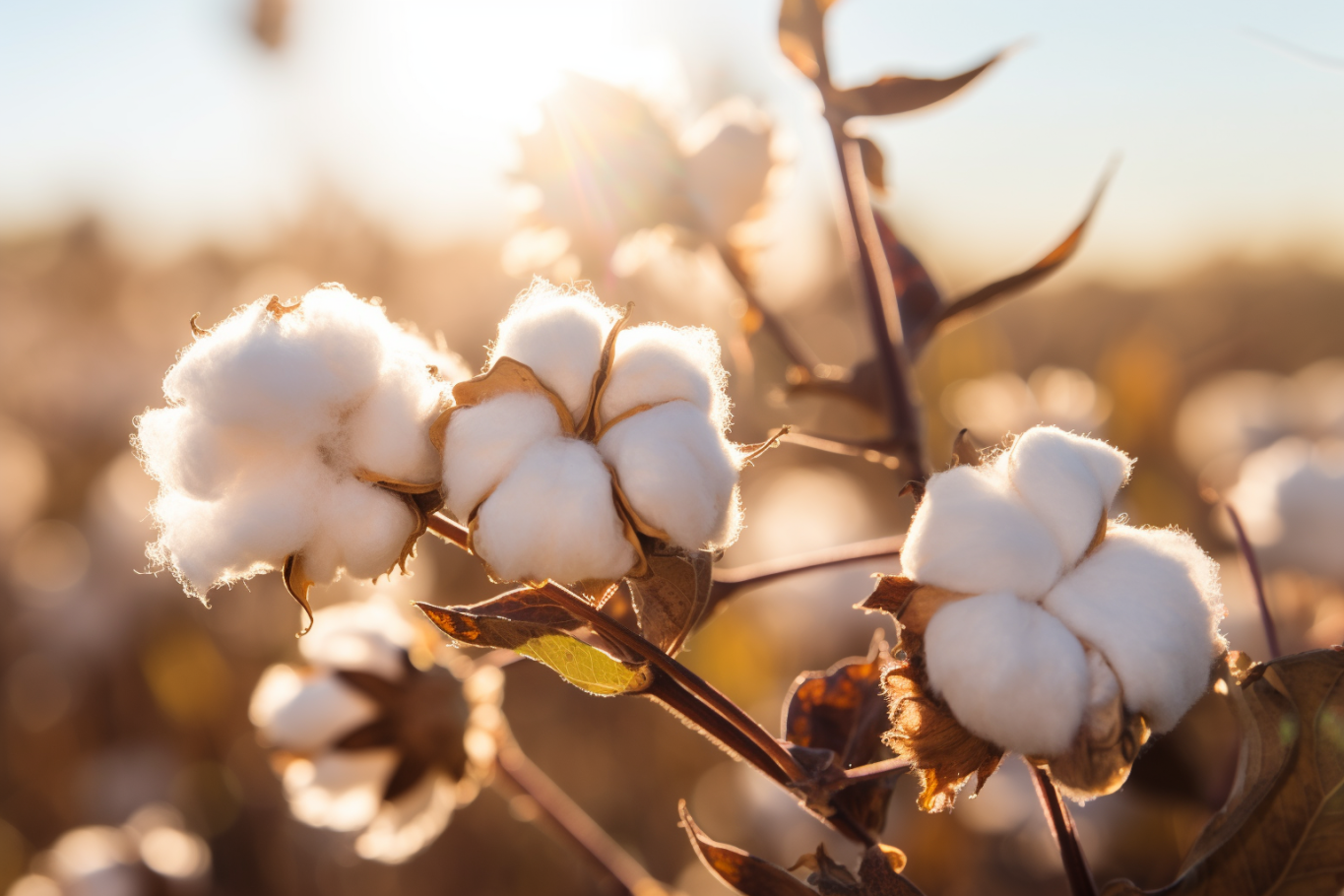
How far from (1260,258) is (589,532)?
25.8 ft

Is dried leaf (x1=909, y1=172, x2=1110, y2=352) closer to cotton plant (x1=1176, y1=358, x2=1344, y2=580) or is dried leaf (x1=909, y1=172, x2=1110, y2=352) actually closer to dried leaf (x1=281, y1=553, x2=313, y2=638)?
cotton plant (x1=1176, y1=358, x2=1344, y2=580)

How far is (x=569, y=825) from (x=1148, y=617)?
0.83m

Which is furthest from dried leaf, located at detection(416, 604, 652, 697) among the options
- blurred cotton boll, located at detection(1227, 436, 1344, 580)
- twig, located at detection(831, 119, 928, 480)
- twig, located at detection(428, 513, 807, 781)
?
blurred cotton boll, located at detection(1227, 436, 1344, 580)

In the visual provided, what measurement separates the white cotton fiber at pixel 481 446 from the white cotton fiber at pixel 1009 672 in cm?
24

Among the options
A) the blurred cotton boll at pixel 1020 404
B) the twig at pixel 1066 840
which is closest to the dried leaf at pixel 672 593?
the twig at pixel 1066 840

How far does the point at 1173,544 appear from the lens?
53 centimetres

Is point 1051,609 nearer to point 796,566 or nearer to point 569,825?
point 796,566

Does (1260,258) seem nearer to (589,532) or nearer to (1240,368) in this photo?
(1240,368)

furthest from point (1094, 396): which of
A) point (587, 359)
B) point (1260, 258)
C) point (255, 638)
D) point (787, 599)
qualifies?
point (1260, 258)

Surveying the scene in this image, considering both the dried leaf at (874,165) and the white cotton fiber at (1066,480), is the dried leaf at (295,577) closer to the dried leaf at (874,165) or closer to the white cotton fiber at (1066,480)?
the white cotton fiber at (1066,480)

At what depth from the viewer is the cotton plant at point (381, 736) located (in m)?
1.10

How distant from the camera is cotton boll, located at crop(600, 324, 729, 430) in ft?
1.77

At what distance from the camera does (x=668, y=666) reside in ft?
1.83

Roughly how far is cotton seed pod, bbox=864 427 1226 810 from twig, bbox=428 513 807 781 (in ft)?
0.31
